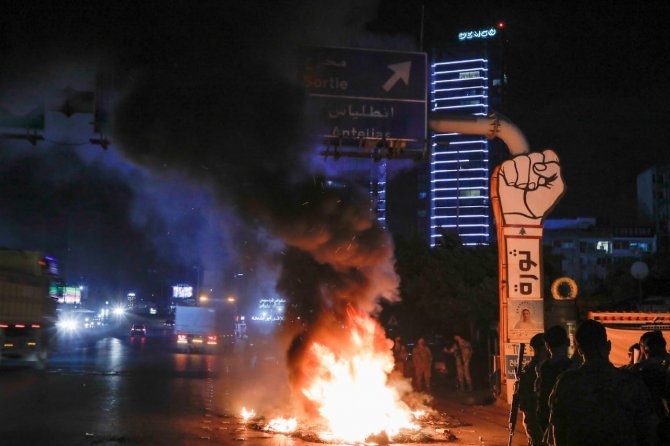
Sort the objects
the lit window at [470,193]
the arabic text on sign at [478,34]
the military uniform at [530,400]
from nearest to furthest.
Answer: the military uniform at [530,400]
the arabic text on sign at [478,34]
the lit window at [470,193]

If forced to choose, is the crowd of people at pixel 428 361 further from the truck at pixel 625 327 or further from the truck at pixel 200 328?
the truck at pixel 200 328

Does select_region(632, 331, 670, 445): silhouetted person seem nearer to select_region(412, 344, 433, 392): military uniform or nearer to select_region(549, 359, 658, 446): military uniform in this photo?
select_region(549, 359, 658, 446): military uniform

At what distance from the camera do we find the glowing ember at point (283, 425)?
12.3 metres

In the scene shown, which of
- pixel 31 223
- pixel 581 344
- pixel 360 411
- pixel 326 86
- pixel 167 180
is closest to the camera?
pixel 581 344

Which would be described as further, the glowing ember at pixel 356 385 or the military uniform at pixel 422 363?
the military uniform at pixel 422 363

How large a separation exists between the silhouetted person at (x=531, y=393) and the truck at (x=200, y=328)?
28906 mm

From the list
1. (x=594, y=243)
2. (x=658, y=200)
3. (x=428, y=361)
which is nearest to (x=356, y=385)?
Result: (x=428, y=361)

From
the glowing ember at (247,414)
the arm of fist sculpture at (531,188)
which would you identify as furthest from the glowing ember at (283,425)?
the arm of fist sculpture at (531,188)

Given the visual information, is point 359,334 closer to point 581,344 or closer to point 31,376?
point 581,344

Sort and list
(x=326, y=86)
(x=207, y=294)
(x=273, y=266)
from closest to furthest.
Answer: (x=326, y=86) → (x=273, y=266) → (x=207, y=294)

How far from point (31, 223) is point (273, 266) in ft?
92.7

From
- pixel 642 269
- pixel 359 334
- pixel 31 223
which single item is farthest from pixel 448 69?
pixel 359 334

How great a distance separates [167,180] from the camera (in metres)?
16.0

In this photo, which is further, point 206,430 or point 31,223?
point 31,223
